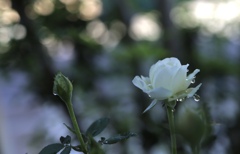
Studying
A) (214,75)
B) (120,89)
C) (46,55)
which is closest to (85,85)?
(46,55)

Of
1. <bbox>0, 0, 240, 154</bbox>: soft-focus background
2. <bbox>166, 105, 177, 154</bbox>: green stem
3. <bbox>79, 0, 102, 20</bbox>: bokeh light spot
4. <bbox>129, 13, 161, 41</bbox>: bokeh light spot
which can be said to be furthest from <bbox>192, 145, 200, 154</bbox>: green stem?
<bbox>129, 13, 161, 41</bbox>: bokeh light spot

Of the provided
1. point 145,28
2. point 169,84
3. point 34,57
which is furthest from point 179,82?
point 145,28

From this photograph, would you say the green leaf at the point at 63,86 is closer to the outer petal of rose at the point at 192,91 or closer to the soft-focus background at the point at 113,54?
the outer petal of rose at the point at 192,91

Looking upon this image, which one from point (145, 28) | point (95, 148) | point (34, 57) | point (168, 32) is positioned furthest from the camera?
point (145, 28)

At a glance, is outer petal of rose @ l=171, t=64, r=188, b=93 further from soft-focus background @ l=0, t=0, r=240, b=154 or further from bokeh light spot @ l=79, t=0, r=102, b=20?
bokeh light spot @ l=79, t=0, r=102, b=20

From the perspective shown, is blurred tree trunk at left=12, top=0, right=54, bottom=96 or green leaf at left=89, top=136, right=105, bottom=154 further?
blurred tree trunk at left=12, top=0, right=54, bottom=96

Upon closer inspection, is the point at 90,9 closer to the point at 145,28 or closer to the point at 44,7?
the point at 44,7

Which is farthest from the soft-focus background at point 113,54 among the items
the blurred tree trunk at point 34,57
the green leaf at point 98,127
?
the green leaf at point 98,127

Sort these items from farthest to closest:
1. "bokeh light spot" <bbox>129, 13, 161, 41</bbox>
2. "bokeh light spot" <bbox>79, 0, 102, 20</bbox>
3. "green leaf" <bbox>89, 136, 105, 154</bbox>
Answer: "bokeh light spot" <bbox>129, 13, 161, 41</bbox>
"bokeh light spot" <bbox>79, 0, 102, 20</bbox>
"green leaf" <bbox>89, 136, 105, 154</bbox>

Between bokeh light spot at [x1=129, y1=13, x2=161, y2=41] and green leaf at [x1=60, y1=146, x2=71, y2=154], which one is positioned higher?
green leaf at [x1=60, y1=146, x2=71, y2=154]
